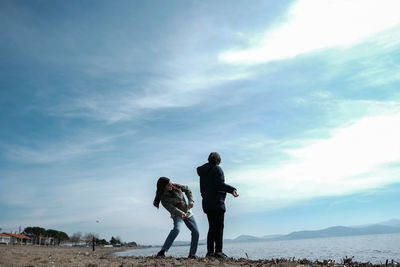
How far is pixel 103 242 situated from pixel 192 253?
19911 cm

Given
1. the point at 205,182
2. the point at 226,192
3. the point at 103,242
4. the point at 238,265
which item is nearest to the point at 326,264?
the point at 238,265

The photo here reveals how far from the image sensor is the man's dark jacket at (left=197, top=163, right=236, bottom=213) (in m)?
8.58

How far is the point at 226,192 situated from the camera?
8664 mm

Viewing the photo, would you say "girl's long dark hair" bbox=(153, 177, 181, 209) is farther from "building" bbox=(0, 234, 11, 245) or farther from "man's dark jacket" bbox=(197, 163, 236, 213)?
"building" bbox=(0, 234, 11, 245)

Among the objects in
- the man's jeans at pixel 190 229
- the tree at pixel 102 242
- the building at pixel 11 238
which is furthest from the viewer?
the tree at pixel 102 242

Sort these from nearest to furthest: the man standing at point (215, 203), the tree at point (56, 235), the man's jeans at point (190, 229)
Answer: the man standing at point (215, 203), the man's jeans at point (190, 229), the tree at point (56, 235)

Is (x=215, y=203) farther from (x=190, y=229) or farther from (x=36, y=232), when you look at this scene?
(x=36, y=232)

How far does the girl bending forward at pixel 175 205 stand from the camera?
9.02m

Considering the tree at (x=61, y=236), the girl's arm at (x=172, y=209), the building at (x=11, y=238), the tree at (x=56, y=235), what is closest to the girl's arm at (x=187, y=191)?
the girl's arm at (x=172, y=209)

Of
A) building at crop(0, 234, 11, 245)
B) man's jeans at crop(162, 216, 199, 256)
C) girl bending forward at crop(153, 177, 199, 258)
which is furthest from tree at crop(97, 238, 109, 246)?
girl bending forward at crop(153, 177, 199, 258)

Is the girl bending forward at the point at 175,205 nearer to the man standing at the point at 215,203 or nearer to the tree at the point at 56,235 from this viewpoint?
the man standing at the point at 215,203

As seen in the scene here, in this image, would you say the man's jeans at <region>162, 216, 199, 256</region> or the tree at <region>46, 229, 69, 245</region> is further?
the tree at <region>46, 229, 69, 245</region>

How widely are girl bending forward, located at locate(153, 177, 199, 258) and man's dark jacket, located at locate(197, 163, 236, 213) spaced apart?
634mm

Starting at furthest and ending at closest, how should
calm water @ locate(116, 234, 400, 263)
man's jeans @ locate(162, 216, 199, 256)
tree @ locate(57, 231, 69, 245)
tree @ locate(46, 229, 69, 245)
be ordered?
tree @ locate(57, 231, 69, 245)
tree @ locate(46, 229, 69, 245)
calm water @ locate(116, 234, 400, 263)
man's jeans @ locate(162, 216, 199, 256)
